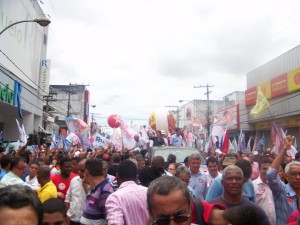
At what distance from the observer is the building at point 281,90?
28.1m

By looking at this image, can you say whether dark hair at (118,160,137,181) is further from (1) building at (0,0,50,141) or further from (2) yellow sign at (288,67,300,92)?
(2) yellow sign at (288,67,300,92)

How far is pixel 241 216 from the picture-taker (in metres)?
2.63

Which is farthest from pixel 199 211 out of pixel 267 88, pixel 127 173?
pixel 267 88

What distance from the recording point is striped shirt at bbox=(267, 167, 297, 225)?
174 inches

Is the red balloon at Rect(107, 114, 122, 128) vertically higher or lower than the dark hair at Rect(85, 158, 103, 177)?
higher

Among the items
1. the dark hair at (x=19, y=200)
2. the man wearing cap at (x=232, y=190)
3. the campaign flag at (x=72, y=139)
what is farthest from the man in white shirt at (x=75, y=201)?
the campaign flag at (x=72, y=139)

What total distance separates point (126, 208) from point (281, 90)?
95.4 ft

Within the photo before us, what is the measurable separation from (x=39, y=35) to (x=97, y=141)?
18.2 metres

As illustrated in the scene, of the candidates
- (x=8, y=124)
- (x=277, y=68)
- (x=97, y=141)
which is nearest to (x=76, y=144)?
(x=97, y=141)

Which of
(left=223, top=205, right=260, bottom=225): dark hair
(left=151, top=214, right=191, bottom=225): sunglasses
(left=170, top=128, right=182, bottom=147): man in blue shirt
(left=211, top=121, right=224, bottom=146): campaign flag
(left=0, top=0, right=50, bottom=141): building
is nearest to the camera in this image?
(left=151, top=214, right=191, bottom=225): sunglasses

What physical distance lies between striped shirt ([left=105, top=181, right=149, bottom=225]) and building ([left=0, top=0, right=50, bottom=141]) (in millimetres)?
16853

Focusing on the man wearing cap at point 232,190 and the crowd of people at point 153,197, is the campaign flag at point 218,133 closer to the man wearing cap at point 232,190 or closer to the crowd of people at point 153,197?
the crowd of people at point 153,197

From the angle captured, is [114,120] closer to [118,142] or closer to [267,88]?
[118,142]

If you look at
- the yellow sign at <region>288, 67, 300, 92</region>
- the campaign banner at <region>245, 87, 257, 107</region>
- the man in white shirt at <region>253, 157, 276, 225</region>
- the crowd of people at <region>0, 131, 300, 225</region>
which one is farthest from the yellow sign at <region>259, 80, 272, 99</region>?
the man in white shirt at <region>253, 157, 276, 225</region>
